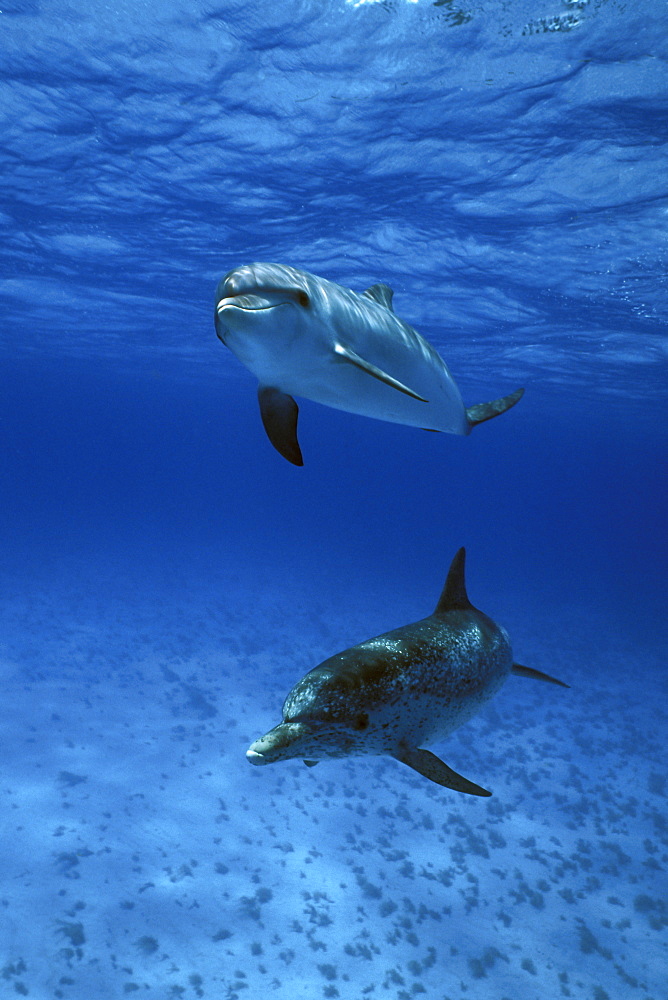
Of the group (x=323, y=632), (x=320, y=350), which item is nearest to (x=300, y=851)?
(x=320, y=350)

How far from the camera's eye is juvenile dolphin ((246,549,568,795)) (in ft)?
8.32

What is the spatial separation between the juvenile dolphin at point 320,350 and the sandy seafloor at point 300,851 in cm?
813

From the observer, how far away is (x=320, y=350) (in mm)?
2832

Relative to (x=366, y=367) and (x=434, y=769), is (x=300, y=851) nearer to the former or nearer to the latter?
(x=434, y=769)

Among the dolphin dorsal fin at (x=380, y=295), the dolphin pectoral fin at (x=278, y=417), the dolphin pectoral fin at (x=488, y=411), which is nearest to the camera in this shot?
the dolphin pectoral fin at (x=278, y=417)

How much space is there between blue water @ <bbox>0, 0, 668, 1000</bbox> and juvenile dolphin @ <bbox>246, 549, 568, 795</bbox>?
22.9 ft

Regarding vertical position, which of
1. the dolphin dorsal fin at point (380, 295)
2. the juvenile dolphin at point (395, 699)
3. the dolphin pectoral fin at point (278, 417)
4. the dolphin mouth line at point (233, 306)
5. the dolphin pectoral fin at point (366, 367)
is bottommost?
the juvenile dolphin at point (395, 699)

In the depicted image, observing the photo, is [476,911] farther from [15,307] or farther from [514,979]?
[15,307]

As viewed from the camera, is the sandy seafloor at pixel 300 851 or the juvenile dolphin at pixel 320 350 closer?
the juvenile dolphin at pixel 320 350

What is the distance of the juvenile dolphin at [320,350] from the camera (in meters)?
2.57

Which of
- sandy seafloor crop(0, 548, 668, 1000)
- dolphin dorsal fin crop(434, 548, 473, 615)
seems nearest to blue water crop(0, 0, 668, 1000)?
sandy seafloor crop(0, 548, 668, 1000)

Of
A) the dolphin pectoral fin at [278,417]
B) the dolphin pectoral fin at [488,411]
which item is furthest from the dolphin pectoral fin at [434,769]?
the dolphin pectoral fin at [488,411]

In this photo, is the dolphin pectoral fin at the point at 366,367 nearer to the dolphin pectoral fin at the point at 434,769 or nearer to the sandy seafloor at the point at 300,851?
the dolphin pectoral fin at the point at 434,769

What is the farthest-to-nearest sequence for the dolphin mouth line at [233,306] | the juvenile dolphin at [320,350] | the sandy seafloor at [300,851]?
the sandy seafloor at [300,851] → the juvenile dolphin at [320,350] → the dolphin mouth line at [233,306]
